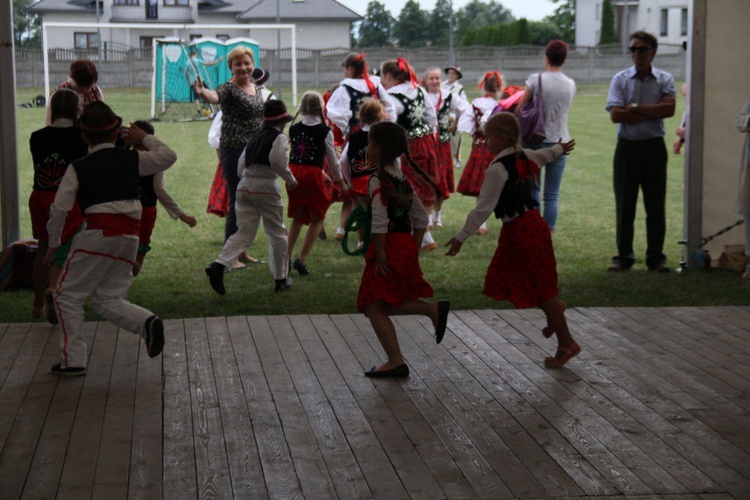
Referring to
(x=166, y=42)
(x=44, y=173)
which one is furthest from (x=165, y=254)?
(x=166, y=42)

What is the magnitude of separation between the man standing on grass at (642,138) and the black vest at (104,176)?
459 cm

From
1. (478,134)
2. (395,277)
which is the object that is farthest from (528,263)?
(478,134)

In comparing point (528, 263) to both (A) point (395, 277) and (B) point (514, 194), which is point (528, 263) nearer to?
(B) point (514, 194)

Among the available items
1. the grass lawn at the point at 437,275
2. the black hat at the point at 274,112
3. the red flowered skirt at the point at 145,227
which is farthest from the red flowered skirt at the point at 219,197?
the red flowered skirt at the point at 145,227

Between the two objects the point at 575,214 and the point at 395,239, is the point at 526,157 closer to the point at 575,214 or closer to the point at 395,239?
the point at 395,239

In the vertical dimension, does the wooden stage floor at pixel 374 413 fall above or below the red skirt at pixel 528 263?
below

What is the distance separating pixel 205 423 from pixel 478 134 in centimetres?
728

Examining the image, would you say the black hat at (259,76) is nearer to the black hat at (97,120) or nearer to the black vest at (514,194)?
the black hat at (97,120)

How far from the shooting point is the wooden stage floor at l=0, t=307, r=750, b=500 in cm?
425

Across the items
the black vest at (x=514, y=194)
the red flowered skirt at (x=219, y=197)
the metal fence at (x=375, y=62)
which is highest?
the metal fence at (x=375, y=62)

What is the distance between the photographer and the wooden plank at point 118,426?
4203mm

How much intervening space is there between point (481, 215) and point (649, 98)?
3.91 m

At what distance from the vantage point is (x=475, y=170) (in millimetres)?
11289

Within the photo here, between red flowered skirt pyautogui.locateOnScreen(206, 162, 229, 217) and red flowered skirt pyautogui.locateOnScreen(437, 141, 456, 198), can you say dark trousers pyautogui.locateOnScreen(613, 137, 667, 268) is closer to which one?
red flowered skirt pyautogui.locateOnScreen(437, 141, 456, 198)
